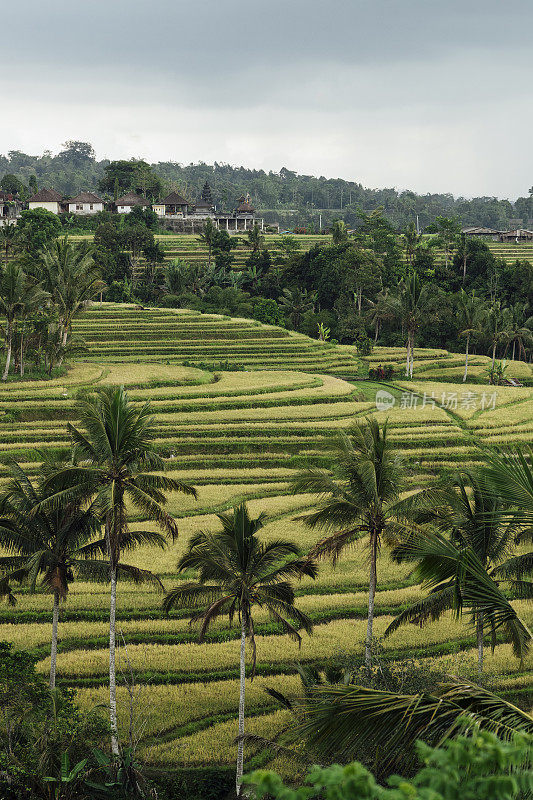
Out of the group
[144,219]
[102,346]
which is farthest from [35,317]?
[144,219]

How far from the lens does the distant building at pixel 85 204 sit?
88.7 m

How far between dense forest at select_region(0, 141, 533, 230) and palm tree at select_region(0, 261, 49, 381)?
231 feet

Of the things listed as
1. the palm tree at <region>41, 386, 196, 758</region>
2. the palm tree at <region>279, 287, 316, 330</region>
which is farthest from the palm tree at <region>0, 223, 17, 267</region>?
the palm tree at <region>41, 386, 196, 758</region>

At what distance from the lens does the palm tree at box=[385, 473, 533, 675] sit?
755 cm

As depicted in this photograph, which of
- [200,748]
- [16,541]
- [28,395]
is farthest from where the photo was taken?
[28,395]

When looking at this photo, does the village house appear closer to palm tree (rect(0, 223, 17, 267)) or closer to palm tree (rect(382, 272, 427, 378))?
palm tree (rect(0, 223, 17, 267))

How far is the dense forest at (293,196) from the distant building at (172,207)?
55.9 ft

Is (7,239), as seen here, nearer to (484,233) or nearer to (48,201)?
(48,201)

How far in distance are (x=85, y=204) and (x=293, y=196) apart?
77448 millimetres

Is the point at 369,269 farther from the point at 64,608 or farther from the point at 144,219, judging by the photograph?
the point at 64,608

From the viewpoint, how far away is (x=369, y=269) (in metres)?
64.3

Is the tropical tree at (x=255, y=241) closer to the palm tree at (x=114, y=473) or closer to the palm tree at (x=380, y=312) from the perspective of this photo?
the palm tree at (x=380, y=312)

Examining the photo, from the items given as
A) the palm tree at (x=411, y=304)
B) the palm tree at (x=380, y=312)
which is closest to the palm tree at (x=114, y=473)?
the palm tree at (x=411, y=304)

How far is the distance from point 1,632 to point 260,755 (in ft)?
23.3
